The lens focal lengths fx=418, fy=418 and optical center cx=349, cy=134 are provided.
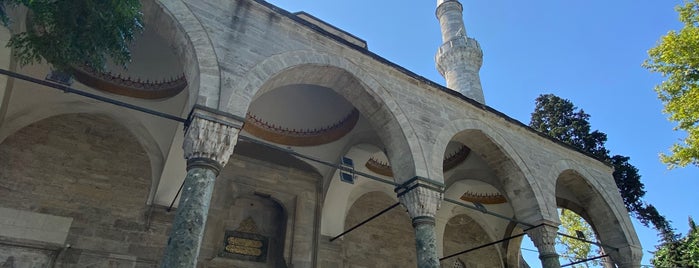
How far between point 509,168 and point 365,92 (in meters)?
3.25

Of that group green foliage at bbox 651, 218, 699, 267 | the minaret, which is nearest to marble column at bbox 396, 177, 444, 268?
the minaret

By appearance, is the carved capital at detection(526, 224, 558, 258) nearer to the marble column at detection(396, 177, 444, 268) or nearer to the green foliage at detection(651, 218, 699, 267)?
the marble column at detection(396, 177, 444, 268)

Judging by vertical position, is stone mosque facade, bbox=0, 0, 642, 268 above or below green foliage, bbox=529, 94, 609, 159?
below

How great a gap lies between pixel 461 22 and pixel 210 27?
12.0m

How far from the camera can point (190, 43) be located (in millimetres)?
4840

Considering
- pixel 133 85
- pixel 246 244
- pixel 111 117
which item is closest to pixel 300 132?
pixel 246 244

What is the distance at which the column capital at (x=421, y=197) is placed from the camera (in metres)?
5.80

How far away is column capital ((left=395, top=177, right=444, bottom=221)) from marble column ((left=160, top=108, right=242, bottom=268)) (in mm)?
2624

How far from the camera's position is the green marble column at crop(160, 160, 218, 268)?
369 cm

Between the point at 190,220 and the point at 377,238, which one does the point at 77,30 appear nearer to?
the point at 190,220

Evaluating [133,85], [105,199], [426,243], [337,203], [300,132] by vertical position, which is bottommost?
[426,243]

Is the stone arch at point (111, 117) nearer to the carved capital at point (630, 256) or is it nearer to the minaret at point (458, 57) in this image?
the carved capital at point (630, 256)

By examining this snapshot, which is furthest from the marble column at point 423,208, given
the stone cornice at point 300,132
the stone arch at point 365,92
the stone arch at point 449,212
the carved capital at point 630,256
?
the carved capital at point 630,256

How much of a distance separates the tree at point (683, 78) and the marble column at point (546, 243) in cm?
425
